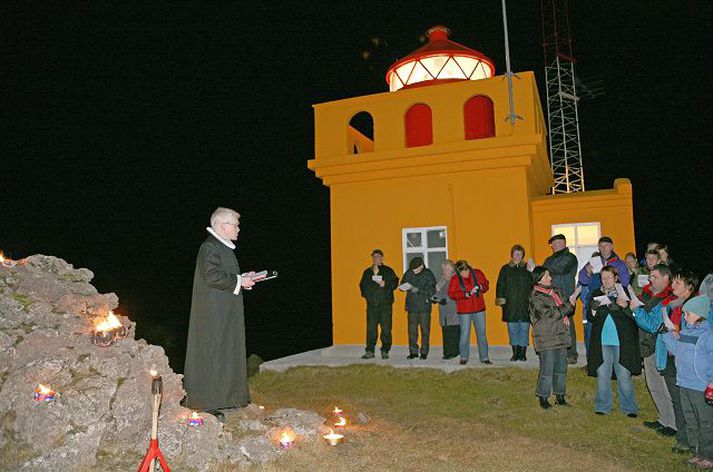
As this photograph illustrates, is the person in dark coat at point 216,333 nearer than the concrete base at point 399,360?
Yes

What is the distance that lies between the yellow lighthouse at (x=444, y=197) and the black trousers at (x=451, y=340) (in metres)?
1.54

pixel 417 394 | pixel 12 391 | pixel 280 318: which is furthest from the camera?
pixel 280 318

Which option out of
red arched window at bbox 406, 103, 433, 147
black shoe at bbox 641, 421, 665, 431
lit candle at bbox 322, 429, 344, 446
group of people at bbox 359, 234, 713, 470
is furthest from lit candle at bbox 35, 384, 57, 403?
red arched window at bbox 406, 103, 433, 147

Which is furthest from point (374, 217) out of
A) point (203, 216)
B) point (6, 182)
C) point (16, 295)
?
point (203, 216)

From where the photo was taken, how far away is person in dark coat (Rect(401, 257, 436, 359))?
9.41 m

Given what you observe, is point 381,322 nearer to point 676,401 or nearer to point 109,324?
point 676,401

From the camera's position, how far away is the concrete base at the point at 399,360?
863 centimetres

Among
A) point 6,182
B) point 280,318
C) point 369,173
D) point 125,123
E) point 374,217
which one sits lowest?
point 280,318

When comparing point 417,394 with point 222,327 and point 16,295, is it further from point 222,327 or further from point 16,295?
point 16,295

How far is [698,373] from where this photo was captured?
4.91m

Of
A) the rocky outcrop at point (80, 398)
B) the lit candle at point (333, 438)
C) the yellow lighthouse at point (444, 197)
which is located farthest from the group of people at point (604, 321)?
the rocky outcrop at point (80, 398)

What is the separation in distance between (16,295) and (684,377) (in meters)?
5.88

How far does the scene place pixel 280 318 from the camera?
125 ft

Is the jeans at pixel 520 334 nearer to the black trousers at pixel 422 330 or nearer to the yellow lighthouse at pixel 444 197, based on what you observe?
the black trousers at pixel 422 330
